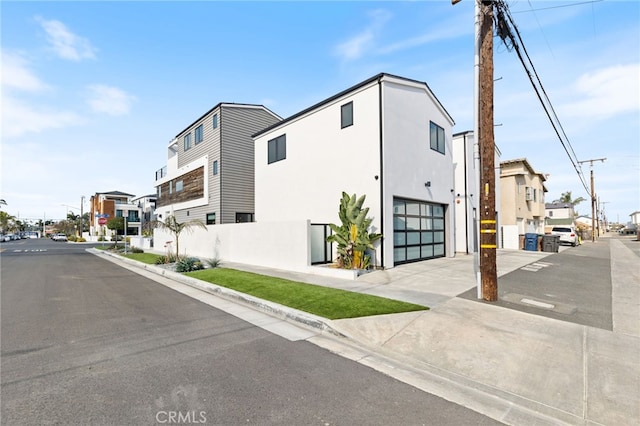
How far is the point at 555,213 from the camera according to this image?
6638 centimetres

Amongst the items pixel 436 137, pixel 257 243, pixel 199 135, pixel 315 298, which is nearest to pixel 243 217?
pixel 257 243

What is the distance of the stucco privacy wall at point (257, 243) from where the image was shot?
43.0 ft

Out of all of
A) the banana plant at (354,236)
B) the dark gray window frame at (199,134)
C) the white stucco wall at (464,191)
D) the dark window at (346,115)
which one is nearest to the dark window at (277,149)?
the dark window at (346,115)

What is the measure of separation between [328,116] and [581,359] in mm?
12834

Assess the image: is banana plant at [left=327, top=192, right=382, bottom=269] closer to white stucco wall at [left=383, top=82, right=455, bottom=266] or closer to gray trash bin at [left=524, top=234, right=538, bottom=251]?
white stucco wall at [left=383, top=82, right=455, bottom=266]

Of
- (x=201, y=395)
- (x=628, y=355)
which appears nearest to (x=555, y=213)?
(x=628, y=355)

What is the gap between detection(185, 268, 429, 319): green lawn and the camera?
6.80 metres

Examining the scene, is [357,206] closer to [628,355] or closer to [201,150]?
[628,355]

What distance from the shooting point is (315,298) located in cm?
792

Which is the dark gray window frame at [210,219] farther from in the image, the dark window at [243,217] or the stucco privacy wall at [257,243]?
the dark window at [243,217]

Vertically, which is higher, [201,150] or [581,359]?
[201,150]

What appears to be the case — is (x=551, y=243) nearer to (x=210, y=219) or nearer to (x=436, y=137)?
(x=436, y=137)

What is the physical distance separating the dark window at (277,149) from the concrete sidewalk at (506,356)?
37.8 feet

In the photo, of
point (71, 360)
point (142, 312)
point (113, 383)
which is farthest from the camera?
point (142, 312)
